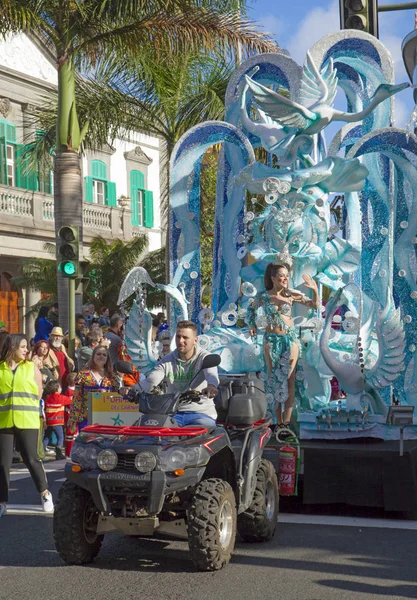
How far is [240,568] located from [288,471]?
79.9 inches

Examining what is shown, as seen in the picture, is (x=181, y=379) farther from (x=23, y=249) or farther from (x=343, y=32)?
(x=23, y=249)

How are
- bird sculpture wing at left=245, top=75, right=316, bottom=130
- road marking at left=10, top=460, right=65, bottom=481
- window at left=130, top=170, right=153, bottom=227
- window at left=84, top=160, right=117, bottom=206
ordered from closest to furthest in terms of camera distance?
1. bird sculpture wing at left=245, top=75, right=316, bottom=130
2. road marking at left=10, top=460, right=65, bottom=481
3. window at left=84, top=160, right=117, bottom=206
4. window at left=130, top=170, right=153, bottom=227

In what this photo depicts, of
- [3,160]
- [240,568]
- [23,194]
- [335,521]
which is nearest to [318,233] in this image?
[335,521]

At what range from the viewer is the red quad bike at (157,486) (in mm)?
6641

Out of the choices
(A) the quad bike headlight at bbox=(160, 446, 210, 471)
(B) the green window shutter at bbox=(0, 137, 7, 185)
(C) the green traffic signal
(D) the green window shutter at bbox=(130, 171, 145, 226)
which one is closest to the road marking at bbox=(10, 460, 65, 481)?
(C) the green traffic signal

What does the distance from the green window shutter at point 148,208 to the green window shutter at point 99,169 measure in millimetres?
2690

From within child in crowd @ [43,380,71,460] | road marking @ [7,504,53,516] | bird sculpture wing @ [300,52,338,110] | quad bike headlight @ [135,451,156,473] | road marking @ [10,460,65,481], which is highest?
bird sculpture wing @ [300,52,338,110]

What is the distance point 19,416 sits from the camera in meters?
9.12

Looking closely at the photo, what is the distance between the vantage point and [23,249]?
28812 millimetres

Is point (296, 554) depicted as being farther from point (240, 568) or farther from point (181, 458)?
point (181, 458)

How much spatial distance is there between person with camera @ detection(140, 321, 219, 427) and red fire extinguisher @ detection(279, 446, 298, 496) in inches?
59.1

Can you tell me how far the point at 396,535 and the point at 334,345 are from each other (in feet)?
10.3

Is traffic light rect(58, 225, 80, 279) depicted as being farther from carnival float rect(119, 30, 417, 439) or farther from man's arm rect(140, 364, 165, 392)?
man's arm rect(140, 364, 165, 392)

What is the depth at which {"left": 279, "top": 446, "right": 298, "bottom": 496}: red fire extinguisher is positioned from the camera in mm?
8883
